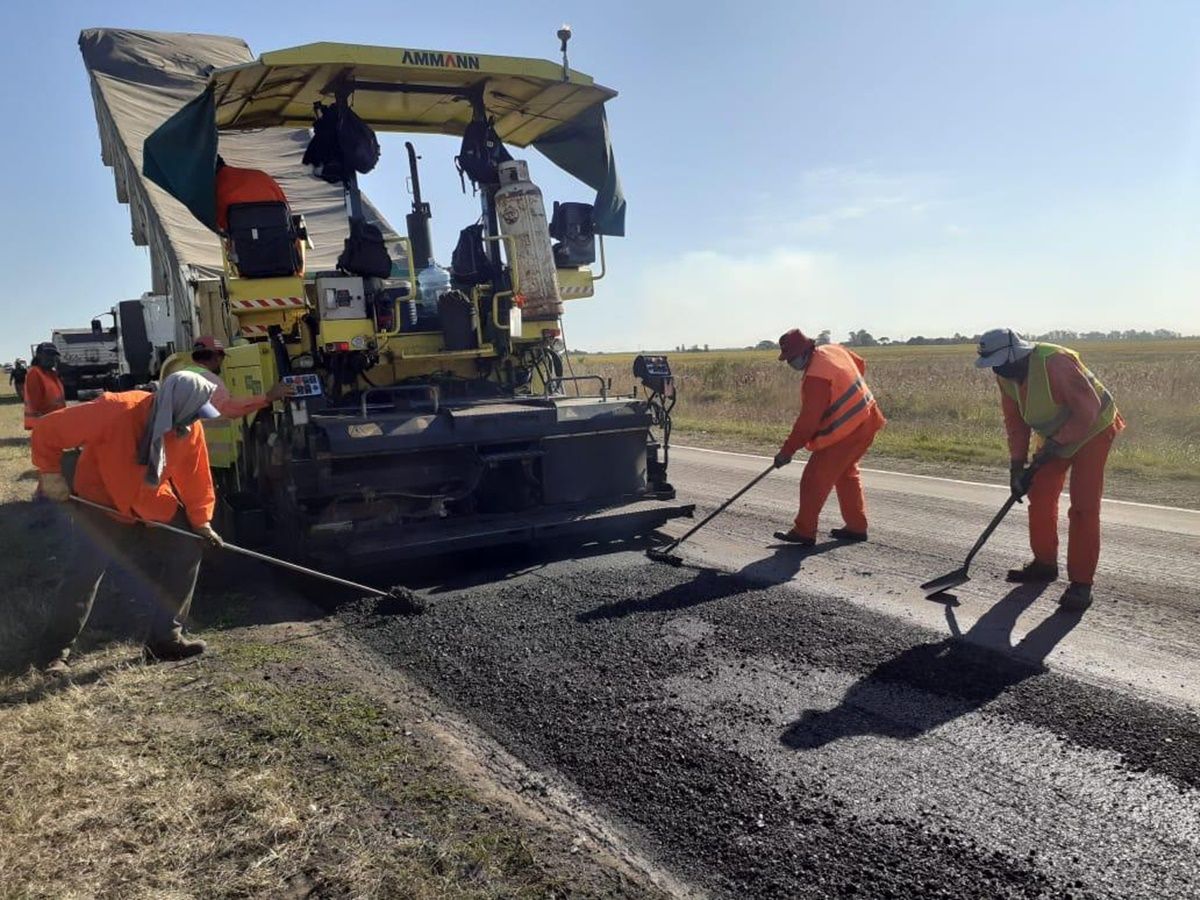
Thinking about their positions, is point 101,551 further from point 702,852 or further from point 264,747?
point 702,852

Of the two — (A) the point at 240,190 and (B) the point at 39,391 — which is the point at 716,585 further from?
(B) the point at 39,391

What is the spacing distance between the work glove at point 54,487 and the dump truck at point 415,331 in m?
1.28

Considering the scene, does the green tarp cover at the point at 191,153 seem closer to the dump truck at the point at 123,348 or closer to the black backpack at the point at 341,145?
the black backpack at the point at 341,145

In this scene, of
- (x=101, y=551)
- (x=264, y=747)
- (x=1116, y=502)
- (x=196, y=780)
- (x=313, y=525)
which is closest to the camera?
(x=196, y=780)

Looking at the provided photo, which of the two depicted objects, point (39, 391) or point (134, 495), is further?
point (39, 391)

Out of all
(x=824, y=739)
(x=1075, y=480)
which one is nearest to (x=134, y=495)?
(x=824, y=739)

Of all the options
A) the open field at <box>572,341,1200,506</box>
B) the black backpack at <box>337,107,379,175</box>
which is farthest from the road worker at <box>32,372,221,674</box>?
the open field at <box>572,341,1200,506</box>

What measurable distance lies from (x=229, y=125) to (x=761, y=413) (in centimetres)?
1302

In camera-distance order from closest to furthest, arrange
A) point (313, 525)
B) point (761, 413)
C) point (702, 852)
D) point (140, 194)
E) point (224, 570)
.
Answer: point (702, 852) < point (313, 525) < point (224, 570) < point (140, 194) < point (761, 413)

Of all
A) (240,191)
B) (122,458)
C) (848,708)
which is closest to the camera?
(848,708)

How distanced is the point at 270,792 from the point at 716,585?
2926 mm

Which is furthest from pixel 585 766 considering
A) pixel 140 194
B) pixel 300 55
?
pixel 140 194

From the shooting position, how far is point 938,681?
3.80 m

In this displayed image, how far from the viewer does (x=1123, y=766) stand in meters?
3.06
